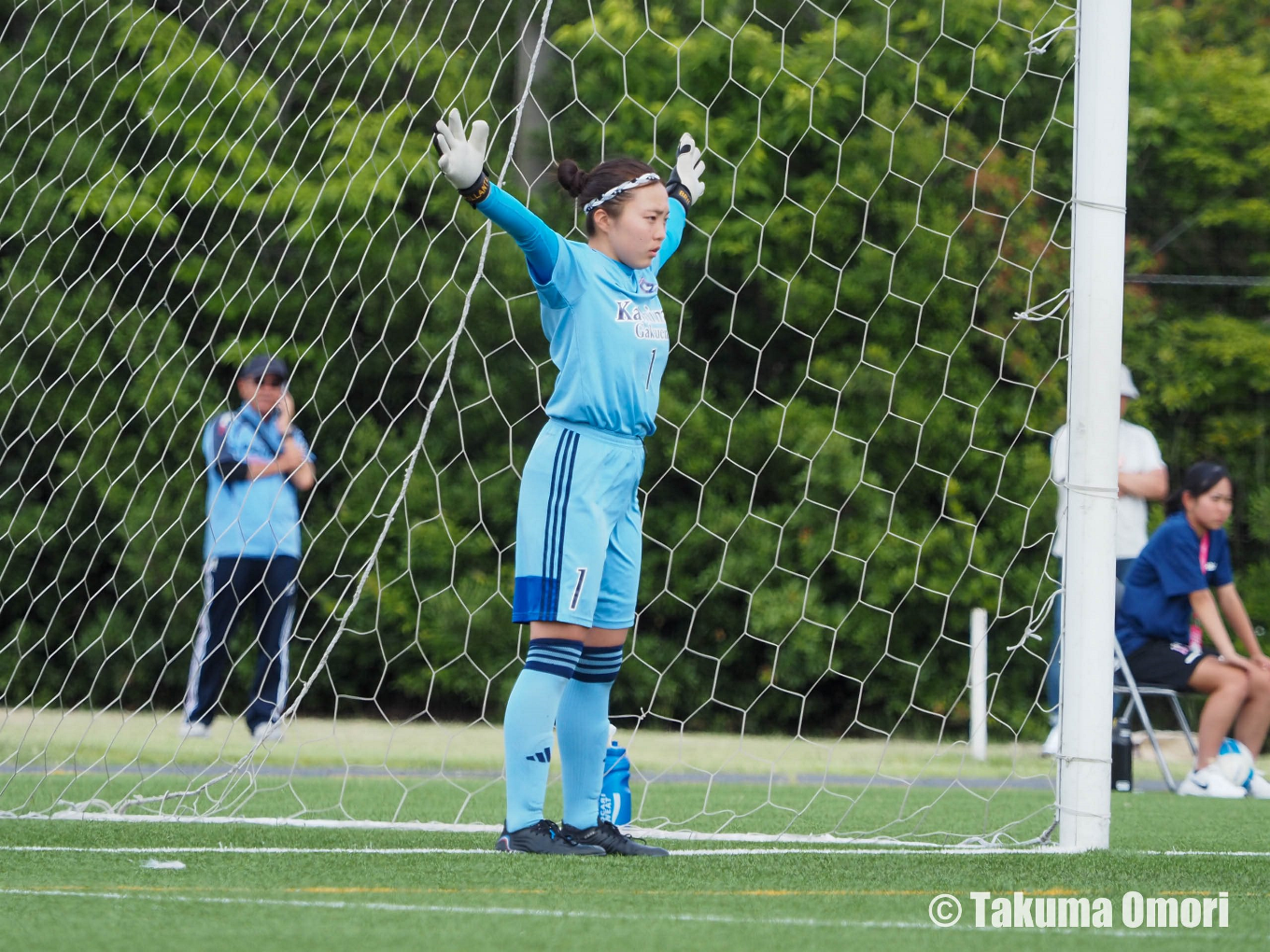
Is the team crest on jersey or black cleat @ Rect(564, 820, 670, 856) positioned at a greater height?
the team crest on jersey

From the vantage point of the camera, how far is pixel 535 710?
154 inches

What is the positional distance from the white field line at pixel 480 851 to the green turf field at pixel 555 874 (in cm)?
1

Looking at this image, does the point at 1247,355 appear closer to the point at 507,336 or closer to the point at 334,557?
the point at 507,336

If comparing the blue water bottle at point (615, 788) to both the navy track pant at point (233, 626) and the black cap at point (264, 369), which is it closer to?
the navy track pant at point (233, 626)

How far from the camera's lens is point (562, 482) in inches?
155

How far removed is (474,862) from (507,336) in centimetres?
644

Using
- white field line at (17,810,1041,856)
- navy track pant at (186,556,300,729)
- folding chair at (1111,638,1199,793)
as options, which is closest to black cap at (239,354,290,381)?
navy track pant at (186,556,300,729)

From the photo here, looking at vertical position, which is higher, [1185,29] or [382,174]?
[1185,29]

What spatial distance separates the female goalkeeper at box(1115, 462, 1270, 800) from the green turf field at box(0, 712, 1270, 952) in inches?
34.5

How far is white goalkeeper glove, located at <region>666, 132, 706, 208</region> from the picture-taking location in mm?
4676

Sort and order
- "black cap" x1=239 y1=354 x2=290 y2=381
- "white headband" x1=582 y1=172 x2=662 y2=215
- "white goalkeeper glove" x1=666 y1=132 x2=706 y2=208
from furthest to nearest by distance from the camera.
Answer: "black cap" x1=239 y1=354 x2=290 y2=381, "white goalkeeper glove" x1=666 y1=132 x2=706 y2=208, "white headband" x1=582 y1=172 x2=662 y2=215

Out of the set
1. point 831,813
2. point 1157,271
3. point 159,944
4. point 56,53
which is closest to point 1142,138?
point 1157,271

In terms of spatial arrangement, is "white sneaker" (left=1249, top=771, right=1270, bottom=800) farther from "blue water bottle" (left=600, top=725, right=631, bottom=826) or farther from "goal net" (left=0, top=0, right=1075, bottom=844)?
"blue water bottle" (left=600, top=725, right=631, bottom=826)

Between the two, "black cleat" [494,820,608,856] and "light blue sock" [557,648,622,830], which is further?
"light blue sock" [557,648,622,830]
